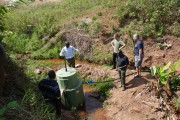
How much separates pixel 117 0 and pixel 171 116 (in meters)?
8.75

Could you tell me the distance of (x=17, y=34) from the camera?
17.0 meters

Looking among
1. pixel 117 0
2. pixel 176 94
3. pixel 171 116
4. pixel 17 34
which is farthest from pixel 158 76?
pixel 17 34

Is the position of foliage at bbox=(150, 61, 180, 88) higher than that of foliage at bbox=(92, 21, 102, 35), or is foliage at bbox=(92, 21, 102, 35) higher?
foliage at bbox=(92, 21, 102, 35)

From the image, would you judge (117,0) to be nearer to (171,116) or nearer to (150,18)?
(150,18)

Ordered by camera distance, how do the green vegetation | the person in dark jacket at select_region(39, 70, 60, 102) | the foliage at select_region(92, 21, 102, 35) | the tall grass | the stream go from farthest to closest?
the tall grass, the foliage at select_region(92, 21, 102, 35), the green vegetation, the stream, the person in dark jacket at select_region(39, 70, 60, 102)

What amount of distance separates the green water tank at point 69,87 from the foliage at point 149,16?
217 inches

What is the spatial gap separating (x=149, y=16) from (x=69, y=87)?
6.78 m

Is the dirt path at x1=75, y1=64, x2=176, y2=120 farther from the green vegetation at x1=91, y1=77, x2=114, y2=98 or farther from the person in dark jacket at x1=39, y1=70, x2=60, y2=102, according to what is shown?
the person in dark jacket at x1=39, y1=70, x2=60, y2=102

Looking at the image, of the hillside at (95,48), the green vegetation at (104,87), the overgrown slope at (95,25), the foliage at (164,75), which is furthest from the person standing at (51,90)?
the overgrown slope at (95,25)

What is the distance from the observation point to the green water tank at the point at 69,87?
9133 mm

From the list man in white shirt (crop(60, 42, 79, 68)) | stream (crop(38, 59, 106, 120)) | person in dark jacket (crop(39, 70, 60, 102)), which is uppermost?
man in white shirt (crop(60, 42, 79, 68))

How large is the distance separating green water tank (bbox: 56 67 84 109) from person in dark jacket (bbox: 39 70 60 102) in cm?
66

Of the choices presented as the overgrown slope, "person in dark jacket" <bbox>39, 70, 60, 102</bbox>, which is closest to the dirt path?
"person in dark jacket" <bbox>39, 70, 60, 102</bbox>

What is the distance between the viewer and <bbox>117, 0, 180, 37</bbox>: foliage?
13.8 meters
